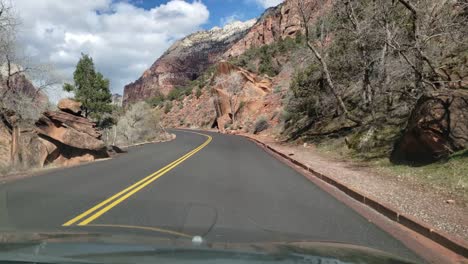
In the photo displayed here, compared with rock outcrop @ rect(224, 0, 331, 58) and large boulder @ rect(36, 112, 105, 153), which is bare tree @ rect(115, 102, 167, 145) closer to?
large boulder @ rect(36, 112, 105, 153)

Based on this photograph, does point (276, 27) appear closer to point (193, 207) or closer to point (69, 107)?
point (69, 107)

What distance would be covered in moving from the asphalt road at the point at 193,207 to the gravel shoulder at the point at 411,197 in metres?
0.97

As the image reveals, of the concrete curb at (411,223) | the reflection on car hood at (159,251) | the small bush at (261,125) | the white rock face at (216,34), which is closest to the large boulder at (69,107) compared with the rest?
the concrete curb at (411,223)

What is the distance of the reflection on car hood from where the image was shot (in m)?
3.65

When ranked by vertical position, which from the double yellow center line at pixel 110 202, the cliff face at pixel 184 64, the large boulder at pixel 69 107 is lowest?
the double yellow center line at pixel 110 202

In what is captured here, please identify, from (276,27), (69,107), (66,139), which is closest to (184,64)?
(276,27)

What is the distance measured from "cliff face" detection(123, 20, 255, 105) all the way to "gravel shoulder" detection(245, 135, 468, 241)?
424 feet

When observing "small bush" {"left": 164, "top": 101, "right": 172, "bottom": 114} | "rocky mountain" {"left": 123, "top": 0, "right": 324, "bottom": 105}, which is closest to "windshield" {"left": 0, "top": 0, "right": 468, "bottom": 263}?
"small bush" {"left": 164, "top": 101, "right": 172, "bottom": 114}

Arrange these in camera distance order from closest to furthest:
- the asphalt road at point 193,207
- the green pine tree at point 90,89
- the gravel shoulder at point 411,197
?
the asphalt road at point 193,207, the gravel shoulder at point 411,197, the green pine tree at point 90,89

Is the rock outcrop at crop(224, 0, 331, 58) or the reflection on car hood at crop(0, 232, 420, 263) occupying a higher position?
the rock outcrop at crop(224, 0, 331, 58)

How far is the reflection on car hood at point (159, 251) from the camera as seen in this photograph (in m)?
3.65

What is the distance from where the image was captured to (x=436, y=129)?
13.1m

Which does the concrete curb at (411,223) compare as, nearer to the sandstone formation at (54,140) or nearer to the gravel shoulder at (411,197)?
the gravel shoulder at (411,197)

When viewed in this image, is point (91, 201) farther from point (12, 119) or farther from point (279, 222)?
point (12, 119)
